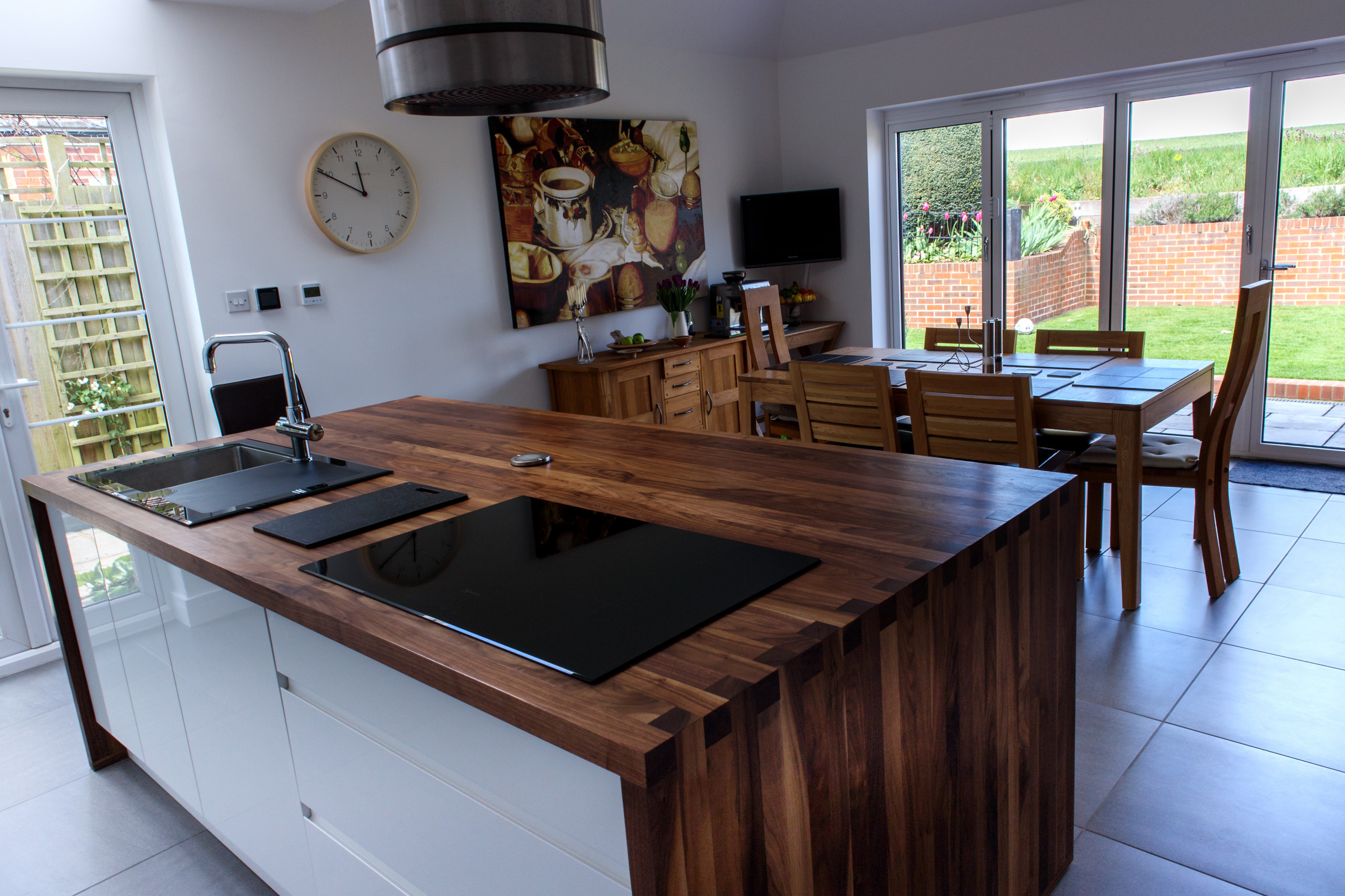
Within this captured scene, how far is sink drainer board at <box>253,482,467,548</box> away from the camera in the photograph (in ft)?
5.62

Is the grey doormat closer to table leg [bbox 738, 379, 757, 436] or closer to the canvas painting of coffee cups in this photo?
table leg [bbox 738, 379, 757, 436]

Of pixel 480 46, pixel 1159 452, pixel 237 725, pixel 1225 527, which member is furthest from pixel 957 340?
pixel 237 725

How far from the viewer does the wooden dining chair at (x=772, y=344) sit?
4.08 metres

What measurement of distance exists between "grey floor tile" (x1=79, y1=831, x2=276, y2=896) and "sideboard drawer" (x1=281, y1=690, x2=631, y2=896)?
0.72 metres

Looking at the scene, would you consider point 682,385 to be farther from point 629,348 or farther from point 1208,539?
point 1208,539

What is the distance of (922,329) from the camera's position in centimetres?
618

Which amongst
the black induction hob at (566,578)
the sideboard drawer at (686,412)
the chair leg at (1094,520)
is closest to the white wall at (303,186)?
the sideboard drawer at (686,412)

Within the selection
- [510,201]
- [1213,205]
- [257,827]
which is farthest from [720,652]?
[1213,205]

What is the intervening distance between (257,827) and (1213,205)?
5171 mm

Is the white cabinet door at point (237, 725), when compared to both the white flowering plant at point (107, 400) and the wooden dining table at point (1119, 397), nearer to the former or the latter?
the white flowering plant at point (107, 400)

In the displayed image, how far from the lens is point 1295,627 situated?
291 cm

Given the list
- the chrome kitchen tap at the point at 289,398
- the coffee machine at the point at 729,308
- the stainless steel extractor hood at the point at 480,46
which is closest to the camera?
the stainless steel extractor hood at the point at 480,46

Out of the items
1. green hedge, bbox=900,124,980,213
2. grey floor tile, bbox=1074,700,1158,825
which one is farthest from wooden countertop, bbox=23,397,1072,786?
green hedge, bbox=900,124,980,213

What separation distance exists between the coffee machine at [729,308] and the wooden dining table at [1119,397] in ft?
5.64
